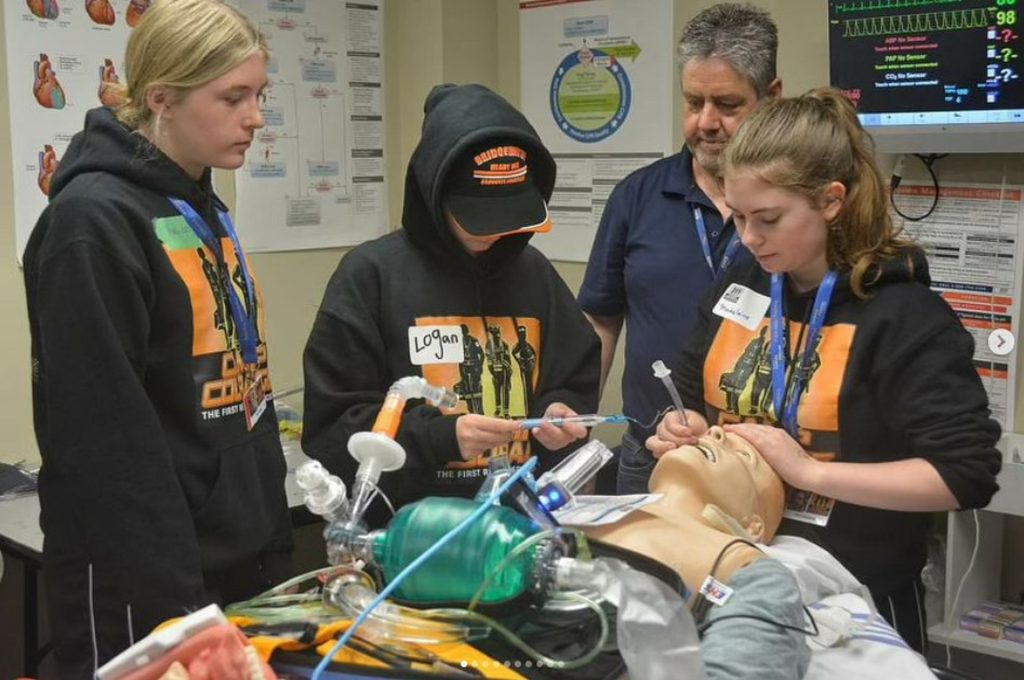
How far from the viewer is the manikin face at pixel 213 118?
1.60m

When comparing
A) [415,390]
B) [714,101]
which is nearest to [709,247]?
[714,101]

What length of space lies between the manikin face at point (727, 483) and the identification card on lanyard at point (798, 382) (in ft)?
0.19

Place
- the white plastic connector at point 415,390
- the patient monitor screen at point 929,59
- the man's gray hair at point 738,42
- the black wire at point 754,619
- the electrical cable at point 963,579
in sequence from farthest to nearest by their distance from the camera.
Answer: the electrical cable at point 963,579, the patient monitor screen at point 929,59, the man's gray hair at point 738,42, the white plastic connector at point 415,390, the black wire at point 754,619

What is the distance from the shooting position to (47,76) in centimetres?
288

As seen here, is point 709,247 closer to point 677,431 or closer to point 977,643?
point 677,431

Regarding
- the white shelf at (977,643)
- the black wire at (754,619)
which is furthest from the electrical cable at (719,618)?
the white shelf at (977,643)

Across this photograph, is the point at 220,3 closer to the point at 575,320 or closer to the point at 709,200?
the point at 575,320

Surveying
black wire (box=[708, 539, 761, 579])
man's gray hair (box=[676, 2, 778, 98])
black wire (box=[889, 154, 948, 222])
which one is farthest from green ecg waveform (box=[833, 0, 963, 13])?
black wire (box=[708, 539, 761, 579])

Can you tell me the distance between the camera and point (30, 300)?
156 centimetres

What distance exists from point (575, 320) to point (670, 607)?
3.43 feet

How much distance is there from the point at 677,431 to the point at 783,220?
38 cm

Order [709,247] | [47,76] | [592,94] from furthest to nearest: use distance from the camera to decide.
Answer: [592,94], [47,76], [709,247]

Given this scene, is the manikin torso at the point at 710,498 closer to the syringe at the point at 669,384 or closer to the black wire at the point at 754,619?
the syringe at the point at 669,384

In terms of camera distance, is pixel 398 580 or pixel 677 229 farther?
pixel 677 229
